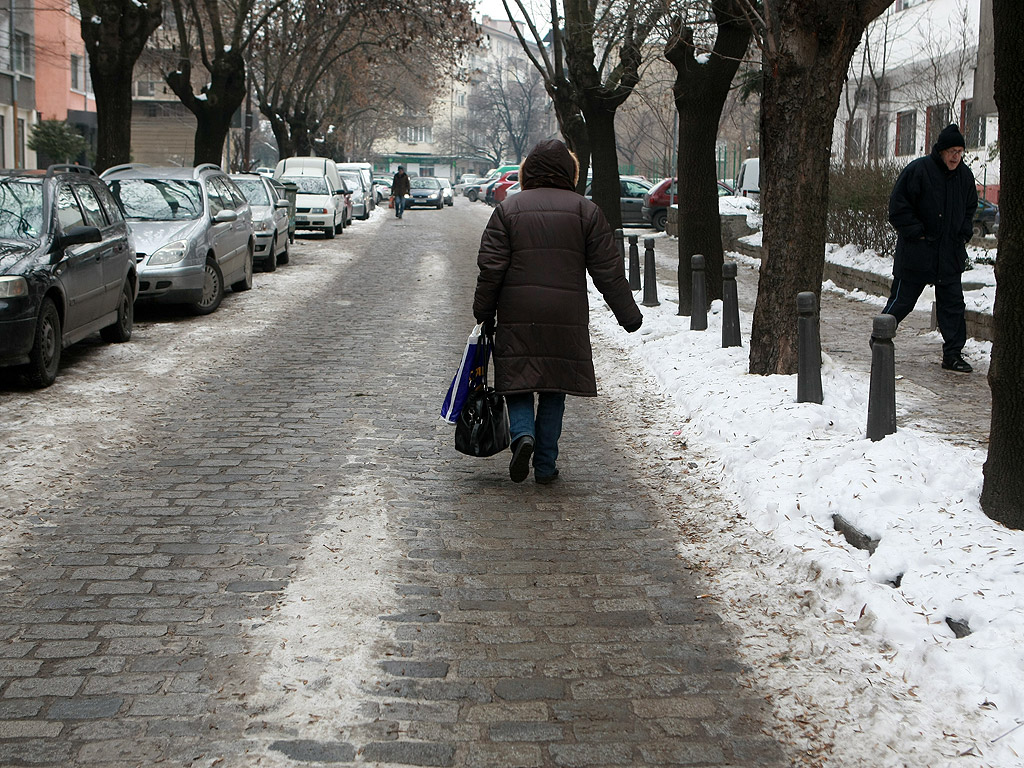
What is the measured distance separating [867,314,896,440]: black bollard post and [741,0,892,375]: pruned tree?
191 cm

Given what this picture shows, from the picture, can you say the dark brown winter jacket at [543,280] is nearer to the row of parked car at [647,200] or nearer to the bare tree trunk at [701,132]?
the bare tree trunk at [701,132]

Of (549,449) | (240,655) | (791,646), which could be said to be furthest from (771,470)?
(240,655)

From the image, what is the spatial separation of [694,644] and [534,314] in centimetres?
237

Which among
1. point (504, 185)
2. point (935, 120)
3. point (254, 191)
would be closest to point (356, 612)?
point (254, 191)

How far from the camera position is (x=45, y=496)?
6199 mm

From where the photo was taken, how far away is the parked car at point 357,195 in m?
41.8

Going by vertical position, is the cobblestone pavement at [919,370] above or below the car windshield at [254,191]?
below

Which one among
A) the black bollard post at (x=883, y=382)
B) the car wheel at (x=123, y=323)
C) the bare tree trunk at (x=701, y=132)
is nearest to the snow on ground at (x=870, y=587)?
the black bollard post at (x=883, y=382)

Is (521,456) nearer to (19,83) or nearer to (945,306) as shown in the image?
(945,306)

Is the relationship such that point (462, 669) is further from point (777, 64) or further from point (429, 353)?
point (429, 353)

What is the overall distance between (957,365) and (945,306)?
1.84ft

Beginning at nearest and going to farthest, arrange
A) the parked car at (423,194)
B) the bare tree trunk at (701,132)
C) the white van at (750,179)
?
the bare tree trunk at (701,132) → the white van at (750,179) → the parked car at (423,194)

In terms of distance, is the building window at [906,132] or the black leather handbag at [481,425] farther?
the building window at [906,132]

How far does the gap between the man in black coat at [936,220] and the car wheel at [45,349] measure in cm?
666
